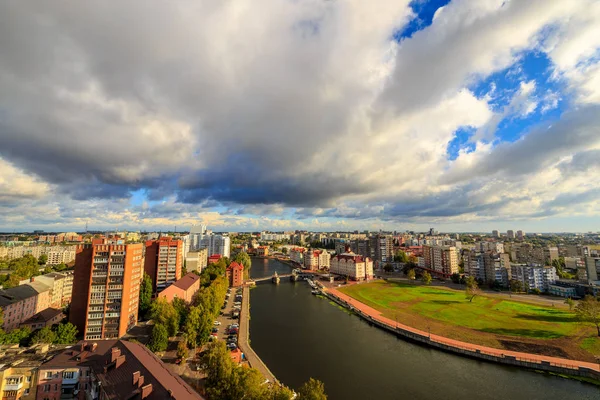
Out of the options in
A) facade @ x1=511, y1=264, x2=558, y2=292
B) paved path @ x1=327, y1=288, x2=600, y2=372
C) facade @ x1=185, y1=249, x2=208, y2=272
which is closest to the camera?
paved path @ x1=327, y1=288, x2=600, y2=372

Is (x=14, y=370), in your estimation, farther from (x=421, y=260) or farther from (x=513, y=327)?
(x=421, y=260)

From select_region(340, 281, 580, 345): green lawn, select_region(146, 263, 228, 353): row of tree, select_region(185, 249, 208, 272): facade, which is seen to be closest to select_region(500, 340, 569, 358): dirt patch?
select_region(340, 281, 580, 345): green lawn

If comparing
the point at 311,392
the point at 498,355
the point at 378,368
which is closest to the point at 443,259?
the point at 498,355

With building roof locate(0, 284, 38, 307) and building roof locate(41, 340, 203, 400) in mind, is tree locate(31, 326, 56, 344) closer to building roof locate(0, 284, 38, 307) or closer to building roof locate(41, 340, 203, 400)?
building roof locate(41, 340, 203, 400)

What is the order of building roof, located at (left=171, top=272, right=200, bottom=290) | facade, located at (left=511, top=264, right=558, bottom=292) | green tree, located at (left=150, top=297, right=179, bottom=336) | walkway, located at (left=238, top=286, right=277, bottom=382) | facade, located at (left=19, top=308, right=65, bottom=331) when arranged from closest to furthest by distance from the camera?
walkway, located at (left=238, top=286, right=277, bottom=382), green tree, located at (left=150, top=297, right=179, bottom=336), facade, located at (left=19, top=308, right=65, bottom=331), building roof, located at (left=171, top=272, right=200, bottom=290), facade, located at (left=511, top=264, right=558, bottom=292)

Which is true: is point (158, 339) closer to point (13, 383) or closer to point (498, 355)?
point (13, 383)

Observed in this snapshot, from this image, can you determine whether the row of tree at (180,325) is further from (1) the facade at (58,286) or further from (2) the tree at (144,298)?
(1) the facade at (58,286)
